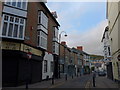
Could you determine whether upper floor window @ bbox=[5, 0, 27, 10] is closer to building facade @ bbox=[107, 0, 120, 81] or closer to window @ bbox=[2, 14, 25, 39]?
window @ bbox=[2, 14, 25, 39]

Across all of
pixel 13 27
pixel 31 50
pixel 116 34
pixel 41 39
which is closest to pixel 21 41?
pixel 13 27

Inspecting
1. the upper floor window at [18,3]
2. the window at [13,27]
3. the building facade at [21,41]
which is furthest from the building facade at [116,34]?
the window at [13,27]

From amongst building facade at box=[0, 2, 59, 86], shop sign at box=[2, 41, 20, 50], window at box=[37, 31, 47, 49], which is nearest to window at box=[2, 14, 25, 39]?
building facade at box=[0, 2, 59, 86]

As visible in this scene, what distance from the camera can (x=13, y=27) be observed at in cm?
1672

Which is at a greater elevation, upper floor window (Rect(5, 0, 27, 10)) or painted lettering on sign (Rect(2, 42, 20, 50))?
upper floor window (Rect(5, 0, 27, 10))

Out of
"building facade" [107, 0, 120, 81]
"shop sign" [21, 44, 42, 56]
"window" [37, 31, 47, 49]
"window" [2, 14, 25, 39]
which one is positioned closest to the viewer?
"window" [2, 14, 25, 39]

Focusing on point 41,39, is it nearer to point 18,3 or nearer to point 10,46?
point 18,3

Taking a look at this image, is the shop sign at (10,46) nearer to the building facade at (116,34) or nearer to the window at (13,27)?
the window at (13,27)

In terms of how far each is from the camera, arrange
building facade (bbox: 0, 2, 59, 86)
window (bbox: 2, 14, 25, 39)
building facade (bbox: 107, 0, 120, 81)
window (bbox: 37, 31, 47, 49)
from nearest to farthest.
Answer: building facade (bbox: 0, 2, 59, 86), window (bbox: 2, 14, 25, 39), building facade (bbox: 107, 0, 120, 81), window (bbox: 37, 31, 47, 49)

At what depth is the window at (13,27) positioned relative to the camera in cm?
1616

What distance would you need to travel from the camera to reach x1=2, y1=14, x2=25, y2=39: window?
16.2 m

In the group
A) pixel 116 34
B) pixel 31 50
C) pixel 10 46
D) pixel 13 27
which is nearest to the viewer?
pixel 10 46

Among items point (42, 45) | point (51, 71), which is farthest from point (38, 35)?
point (51, 71)

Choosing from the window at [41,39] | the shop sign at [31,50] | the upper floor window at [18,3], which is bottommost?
the shop sign at [31,50]
